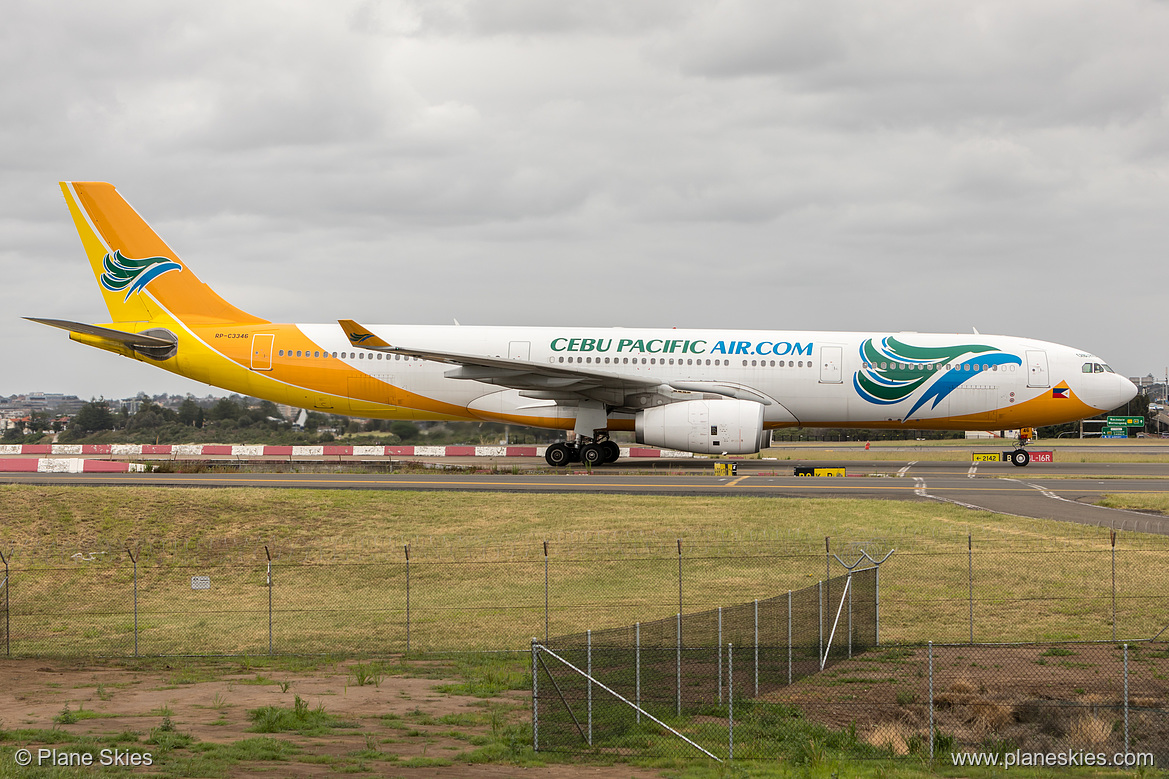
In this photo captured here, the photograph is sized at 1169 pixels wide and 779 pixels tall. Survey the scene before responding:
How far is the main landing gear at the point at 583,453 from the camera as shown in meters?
36.4

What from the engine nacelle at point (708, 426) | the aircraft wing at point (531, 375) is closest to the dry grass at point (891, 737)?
the engine nacelle at point (708, 426)

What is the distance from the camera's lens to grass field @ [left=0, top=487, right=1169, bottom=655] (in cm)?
1634

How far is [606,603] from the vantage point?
17.5 meters

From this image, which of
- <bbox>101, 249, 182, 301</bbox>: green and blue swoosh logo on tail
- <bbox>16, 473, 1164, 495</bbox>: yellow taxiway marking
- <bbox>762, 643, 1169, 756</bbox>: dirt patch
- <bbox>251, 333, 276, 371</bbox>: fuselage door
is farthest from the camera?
<bbox>101, 249, 182, 301</bbox>: green and blue swoosh logo on tail

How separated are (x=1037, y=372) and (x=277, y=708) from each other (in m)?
32.7

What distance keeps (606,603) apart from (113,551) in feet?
39.7

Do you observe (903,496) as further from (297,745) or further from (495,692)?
(297,745)

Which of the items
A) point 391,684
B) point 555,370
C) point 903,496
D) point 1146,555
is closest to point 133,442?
point 555,370

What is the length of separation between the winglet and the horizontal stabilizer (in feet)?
29.4

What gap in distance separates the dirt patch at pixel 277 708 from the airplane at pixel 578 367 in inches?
827

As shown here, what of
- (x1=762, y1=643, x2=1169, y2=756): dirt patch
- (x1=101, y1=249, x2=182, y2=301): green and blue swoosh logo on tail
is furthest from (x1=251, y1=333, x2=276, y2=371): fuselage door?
(x1=762, y1=643, x2=1169, y2=756): dirt patch

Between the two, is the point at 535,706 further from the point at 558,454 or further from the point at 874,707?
the point at 558,454

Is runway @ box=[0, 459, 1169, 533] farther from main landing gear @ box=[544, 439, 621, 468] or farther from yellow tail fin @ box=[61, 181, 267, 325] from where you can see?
yellow tail fin @ box=[61, 181, 267, 325]

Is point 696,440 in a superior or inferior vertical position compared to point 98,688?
superior
